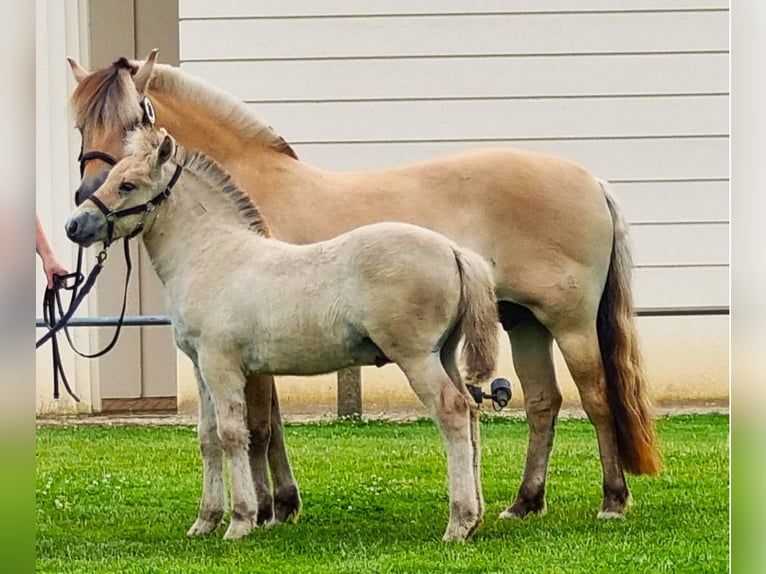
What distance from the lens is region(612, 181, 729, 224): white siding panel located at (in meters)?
6.44

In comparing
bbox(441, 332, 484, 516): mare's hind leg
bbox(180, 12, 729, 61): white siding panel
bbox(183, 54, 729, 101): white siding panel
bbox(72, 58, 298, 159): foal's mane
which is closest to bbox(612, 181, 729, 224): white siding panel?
bbox(183, 54, 729, 101): white siding panel

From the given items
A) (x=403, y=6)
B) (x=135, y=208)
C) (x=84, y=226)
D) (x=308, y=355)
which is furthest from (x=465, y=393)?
(x=403, y=6)

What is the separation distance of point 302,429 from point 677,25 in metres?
2.73

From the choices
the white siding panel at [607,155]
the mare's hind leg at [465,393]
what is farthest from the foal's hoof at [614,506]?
the white siding panel at [607,155]

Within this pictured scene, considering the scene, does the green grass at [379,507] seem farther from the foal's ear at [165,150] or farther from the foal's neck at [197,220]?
the foal's ear at [165,150]

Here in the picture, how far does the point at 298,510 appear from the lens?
5.61 metres

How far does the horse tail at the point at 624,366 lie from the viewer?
18.4 feet

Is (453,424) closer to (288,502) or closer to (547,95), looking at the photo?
(288,502)

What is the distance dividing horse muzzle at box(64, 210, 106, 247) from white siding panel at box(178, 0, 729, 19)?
1.95 m

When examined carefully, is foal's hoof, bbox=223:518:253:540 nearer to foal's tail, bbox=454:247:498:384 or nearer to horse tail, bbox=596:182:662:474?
foal's tail, bbox=454:247:498:384

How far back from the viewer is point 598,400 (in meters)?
5.62

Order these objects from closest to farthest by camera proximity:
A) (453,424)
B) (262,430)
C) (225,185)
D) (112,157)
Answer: (453,424) → (112,157) → (225,185) → (262,430)

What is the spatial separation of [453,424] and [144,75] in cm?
177

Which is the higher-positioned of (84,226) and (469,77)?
(469,77)
